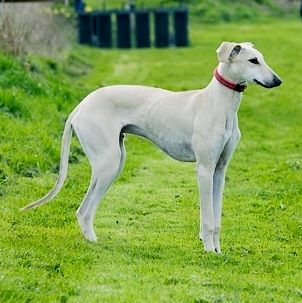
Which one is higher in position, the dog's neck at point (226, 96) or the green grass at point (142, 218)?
the dog's neck at point (226, 96)

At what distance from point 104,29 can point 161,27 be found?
194cm

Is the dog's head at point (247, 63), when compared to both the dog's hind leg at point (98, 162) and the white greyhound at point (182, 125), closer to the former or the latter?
the white greyhound at point (182, 125)

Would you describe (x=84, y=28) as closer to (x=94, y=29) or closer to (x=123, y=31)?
(x=94, y=29)

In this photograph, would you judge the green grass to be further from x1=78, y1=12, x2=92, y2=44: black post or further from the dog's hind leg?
x1=78, y1=12, x2=92, y2=44: black post

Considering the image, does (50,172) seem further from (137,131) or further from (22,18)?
(22,18)

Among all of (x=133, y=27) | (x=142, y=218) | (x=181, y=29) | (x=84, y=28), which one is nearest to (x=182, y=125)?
(x=142, y=218)

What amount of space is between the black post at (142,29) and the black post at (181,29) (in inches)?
38.5

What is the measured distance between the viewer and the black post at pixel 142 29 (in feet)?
111

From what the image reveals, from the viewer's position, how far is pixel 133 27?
34312 mm

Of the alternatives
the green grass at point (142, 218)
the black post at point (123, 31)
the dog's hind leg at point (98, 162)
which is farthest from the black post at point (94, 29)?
the dog's hind leg at point (98, 162)

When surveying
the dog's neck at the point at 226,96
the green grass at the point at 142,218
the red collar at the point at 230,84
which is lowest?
the green grass at the point at 142,218

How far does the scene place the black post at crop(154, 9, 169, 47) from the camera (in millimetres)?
33969

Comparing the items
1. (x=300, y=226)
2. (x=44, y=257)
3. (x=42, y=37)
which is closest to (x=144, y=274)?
(x=44, y=257)

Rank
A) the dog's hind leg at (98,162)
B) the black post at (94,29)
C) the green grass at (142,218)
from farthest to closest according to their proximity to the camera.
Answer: the black post at (94,29) → the dog's hind leg at (98,162) → the green grass at (142,218)
